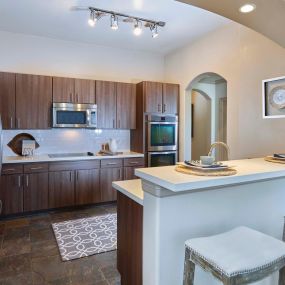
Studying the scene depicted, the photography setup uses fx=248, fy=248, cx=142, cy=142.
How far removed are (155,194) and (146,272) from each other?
0.55m

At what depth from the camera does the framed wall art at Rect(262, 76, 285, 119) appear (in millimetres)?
2580

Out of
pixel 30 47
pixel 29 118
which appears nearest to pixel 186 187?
pixel 29 118

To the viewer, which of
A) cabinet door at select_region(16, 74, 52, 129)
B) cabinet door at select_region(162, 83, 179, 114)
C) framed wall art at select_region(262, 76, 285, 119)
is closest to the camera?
framed wall art at select_region(262, 76, 285, 119)

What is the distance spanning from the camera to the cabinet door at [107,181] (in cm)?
425

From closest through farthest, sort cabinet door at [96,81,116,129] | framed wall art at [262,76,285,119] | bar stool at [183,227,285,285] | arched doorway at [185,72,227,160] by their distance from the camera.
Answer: bar stool at [183,227,285,285]
framed wall art at [262,76,285,119]
cabinet door at [96,81,116,129]
arched doorway at [185,72,227,160]

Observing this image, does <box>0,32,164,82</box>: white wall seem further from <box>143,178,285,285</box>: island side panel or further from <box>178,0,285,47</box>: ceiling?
<box>143,178,285,285</box>: island side panel

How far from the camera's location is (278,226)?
2.06 metres

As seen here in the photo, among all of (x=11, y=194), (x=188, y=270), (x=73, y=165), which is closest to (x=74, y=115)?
(x=73, y=165)

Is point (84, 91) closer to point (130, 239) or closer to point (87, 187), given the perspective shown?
point (87, 187)

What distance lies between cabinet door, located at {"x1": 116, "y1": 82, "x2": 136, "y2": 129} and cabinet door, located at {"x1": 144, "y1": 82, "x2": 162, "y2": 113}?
Result: 0.32 meters

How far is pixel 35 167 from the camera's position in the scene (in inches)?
149

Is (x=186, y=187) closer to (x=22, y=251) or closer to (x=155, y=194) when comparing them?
(x=155, y=194)

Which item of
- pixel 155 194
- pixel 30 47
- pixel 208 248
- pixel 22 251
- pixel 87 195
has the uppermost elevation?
pixel 30 47

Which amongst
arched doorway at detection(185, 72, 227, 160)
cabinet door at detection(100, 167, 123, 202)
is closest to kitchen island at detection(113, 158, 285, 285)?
cabinet door at detection(100, 167, 123, 202)
